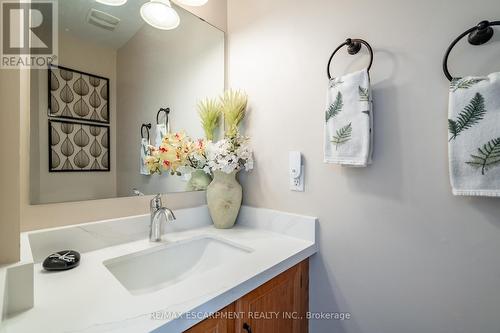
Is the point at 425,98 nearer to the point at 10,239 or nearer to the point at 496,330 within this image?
the point at 496,330

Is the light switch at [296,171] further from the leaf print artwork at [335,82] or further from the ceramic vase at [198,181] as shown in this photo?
the ceramic vase at [198,181]

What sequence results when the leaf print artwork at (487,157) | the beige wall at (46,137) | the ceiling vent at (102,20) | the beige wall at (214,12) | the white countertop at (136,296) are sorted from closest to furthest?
the white countertop at (136,296) < the leaf print artwork at (487,157) < the beige wall at (46,137) < the ceiling vent at (102,20) < the beige wall at (214,12)

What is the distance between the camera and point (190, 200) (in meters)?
1.25

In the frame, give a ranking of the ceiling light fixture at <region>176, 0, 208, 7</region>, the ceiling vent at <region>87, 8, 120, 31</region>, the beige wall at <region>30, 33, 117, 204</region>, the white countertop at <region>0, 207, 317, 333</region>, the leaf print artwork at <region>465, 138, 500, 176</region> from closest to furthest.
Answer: the white countertop at <region>0, 207, 317, 333</region> → the leaf print artwork at <region>465, 138, 500, 176</region> → the beige wall at <region>30, 33, 117, 204</region> → the ceiling vent at <region>87, 8, 120, 31</region> → the ceiling light fixture at <region>176, 0, 208, 7</region>

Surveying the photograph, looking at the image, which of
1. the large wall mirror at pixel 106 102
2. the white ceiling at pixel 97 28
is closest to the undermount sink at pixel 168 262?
the large wall mirror at pixel 106 102

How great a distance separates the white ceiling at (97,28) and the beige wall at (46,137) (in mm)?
30

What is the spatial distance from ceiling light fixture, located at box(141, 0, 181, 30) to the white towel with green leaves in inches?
47.4

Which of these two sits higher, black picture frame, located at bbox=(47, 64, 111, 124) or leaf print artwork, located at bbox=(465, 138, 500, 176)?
black picture frame, located at bbox=(47, 64, 111, 124)

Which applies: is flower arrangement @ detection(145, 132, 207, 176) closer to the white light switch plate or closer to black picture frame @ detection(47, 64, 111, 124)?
black picture frame @ detection(47, 64, 111, 124)

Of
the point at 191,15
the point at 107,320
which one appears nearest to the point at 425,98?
the point at 107,320

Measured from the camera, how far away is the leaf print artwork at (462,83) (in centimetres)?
64

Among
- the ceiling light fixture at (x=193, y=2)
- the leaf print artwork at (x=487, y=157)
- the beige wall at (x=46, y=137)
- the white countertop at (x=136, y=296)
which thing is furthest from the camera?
the ceiling light fixture at (x=193, y=2)

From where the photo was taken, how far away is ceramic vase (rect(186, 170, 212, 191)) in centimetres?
126

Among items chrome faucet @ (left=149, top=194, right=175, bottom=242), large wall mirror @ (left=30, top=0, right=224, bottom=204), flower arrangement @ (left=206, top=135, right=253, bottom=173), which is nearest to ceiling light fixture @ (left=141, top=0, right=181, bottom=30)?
large wall mirror @ (left=30, top=0, right=224, bottom=204)
